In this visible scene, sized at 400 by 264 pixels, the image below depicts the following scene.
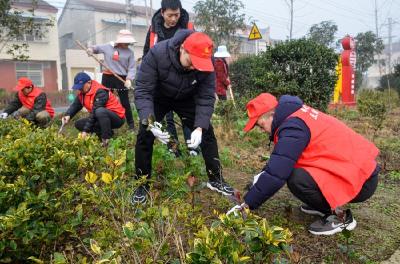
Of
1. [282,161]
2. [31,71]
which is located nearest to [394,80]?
[282,161]

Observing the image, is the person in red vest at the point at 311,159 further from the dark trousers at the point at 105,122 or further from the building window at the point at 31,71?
the building window at the point at 31,71

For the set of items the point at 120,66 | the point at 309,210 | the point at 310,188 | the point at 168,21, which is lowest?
the point at 309,210

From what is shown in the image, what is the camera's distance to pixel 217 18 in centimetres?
1880

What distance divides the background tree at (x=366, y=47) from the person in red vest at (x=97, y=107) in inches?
722

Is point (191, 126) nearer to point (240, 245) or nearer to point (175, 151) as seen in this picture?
point (175, 151)

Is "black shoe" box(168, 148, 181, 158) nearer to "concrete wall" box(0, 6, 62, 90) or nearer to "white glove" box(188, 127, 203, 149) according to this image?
"white glove" box(188, 127, 203, 149)

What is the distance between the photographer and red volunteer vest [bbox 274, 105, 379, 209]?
2412mm

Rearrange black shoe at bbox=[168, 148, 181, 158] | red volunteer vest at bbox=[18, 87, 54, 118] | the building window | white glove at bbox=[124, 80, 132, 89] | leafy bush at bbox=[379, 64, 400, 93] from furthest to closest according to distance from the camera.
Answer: the building window → leafy bush at bbox=[379, 64, 400, 93] → red volunteer vest at bbox=[18, 87, 54, 118] → white glove at bbox=[124, 80, 132, 89] → black shoe at bbox=[168, 148, 181, 158]

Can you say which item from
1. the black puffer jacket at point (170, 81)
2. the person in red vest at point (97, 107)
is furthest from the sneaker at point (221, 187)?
the person in red vest at point (97, 107)

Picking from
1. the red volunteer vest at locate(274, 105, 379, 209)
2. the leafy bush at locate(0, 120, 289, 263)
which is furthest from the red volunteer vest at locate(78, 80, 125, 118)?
the red volunteer vest at locate(274, 105, 379, 209)

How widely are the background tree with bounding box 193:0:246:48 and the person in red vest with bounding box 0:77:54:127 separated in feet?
45.0

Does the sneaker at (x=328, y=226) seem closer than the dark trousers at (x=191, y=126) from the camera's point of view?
Yes

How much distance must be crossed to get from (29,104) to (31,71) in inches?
940

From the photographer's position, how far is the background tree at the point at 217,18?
18.6 meters
